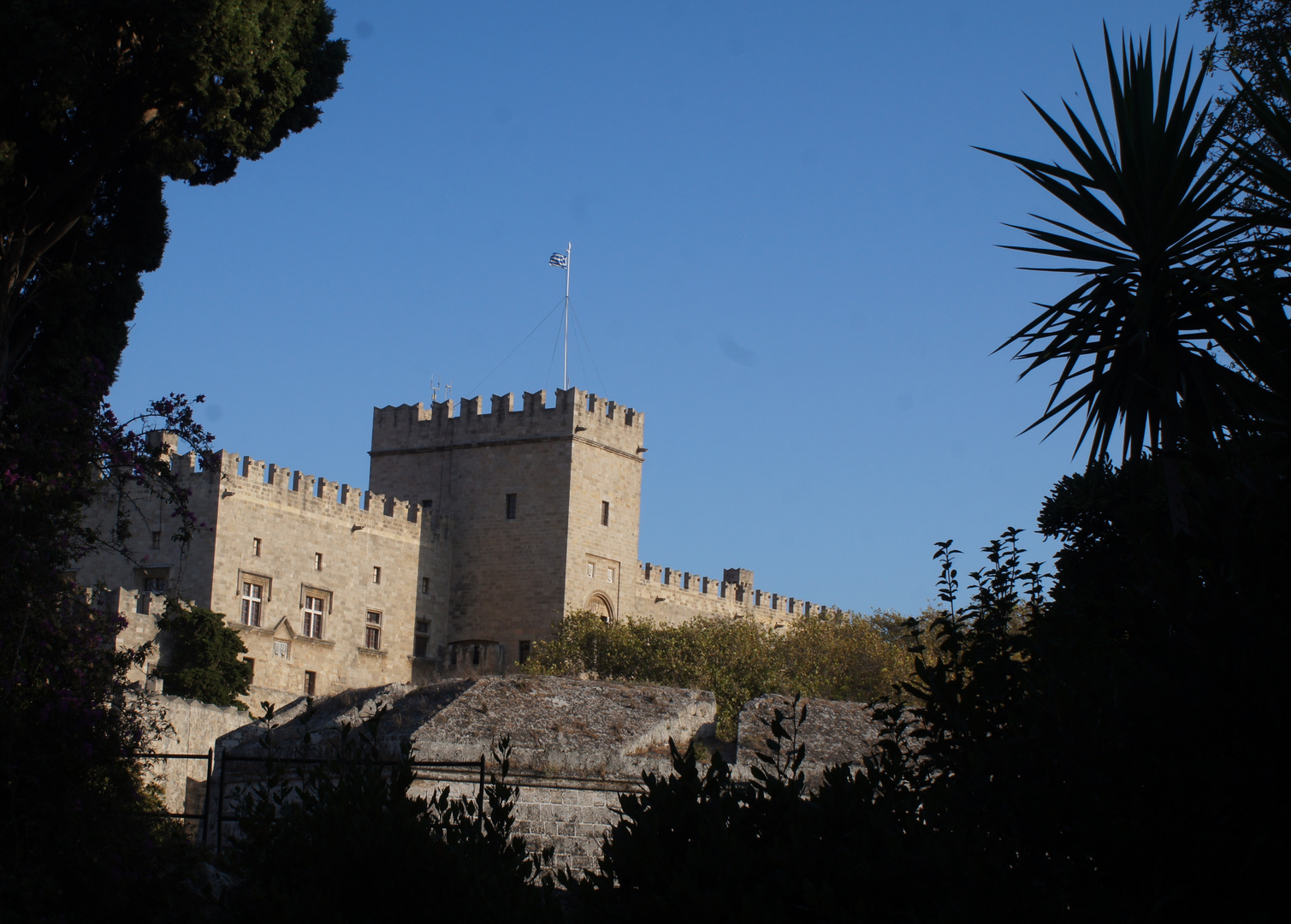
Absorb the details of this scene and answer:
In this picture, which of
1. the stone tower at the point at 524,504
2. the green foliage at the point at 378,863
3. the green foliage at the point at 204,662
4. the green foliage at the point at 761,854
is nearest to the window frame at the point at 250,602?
the green foliage at the point at 204,662

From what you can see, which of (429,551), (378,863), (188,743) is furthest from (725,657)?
(378,863)

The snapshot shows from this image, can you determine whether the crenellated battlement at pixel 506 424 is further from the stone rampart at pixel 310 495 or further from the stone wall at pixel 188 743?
the stone wall at pixel 188 743

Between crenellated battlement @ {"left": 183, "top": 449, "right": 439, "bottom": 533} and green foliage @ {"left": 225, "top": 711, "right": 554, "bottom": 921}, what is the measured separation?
84.1 feet

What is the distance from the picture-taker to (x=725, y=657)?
30766 millimetres

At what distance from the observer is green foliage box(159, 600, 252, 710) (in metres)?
28.8

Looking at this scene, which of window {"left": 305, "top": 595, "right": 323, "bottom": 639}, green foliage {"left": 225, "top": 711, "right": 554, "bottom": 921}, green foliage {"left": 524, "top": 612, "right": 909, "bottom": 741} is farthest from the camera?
window {"left": 305, "top": 595, "right": 323, "bottom": 639}

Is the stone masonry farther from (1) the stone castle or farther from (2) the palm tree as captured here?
(1) the stone castle

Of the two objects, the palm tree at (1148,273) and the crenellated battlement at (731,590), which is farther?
the crenellated battlement at (731,590)

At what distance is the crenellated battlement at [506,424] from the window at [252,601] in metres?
8.26

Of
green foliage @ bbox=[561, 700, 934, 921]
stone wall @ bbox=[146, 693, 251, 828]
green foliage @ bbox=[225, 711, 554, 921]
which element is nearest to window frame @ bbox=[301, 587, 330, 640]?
stone wall @ bbox=[146, 693, 251, 828]

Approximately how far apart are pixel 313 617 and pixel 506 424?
8173mm

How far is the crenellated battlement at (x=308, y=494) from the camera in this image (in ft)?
107

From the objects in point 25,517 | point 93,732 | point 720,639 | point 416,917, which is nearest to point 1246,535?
point 416,917

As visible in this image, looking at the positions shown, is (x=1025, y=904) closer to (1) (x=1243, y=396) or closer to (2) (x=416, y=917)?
(2) (x=416, y=917)
